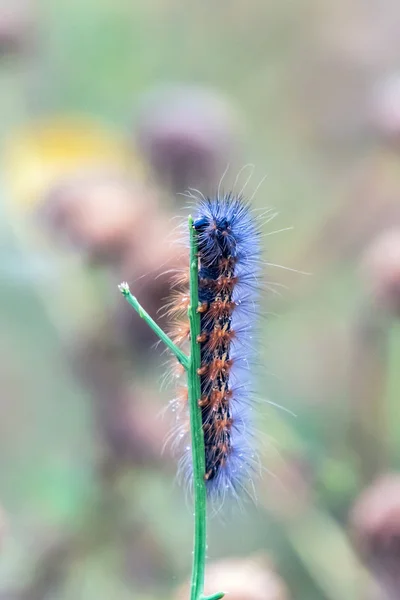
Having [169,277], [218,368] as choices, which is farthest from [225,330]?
[169,277]

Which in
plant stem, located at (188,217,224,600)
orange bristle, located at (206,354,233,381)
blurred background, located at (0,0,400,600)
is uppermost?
blurred background, located at (0,0,400,600)

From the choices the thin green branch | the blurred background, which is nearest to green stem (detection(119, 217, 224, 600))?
the thin green branch

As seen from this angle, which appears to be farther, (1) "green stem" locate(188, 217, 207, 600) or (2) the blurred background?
(2) the blurred background

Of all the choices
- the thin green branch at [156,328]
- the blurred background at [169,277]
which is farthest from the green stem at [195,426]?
the blurred background at [169,277]

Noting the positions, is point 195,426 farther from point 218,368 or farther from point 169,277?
point 169,277

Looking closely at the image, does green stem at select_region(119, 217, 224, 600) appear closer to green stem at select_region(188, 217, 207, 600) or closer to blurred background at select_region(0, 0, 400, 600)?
green stem at select_region(188, 217, 207, 600)
